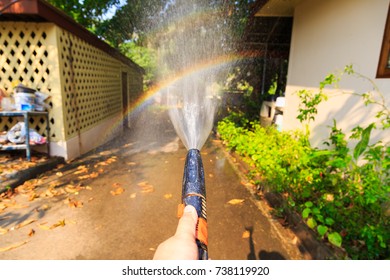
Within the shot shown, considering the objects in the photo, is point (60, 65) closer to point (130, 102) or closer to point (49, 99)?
point (49, 99)

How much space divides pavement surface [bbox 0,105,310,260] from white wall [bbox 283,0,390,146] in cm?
192

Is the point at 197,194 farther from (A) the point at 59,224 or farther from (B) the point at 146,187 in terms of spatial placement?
(B) the point at 146,187

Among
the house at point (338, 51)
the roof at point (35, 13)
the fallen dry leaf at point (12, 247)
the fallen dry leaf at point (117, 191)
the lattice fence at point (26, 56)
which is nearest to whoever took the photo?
the fallen dry leaf at point (12, 247)

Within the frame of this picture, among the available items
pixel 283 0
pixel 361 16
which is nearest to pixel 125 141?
pixel 283 0

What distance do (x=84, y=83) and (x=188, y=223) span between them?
6983 mm

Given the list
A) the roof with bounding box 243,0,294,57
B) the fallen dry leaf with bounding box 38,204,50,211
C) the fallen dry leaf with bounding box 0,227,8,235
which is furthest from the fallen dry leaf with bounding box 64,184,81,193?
the roof with bounding box 243,0,294,57

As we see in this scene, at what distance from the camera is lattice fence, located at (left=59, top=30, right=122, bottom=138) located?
5.89 meters

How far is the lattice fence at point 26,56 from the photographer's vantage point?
211 inches

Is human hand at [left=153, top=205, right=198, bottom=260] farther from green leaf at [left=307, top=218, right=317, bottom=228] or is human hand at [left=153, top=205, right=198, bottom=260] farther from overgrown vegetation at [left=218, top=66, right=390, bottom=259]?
green leaf at [left=307, top=218, right=317, bottom=228]

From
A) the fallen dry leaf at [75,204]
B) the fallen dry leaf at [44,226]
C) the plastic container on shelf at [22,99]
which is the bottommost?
the fallen dry leaf at [44,226]

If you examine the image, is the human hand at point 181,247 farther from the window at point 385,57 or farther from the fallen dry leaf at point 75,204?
the window at point 385,57

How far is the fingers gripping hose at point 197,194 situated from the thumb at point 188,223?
0.02 m

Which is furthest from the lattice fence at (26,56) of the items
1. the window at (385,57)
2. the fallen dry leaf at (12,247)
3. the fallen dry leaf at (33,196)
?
the window at (385,57)

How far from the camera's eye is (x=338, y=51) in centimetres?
411
